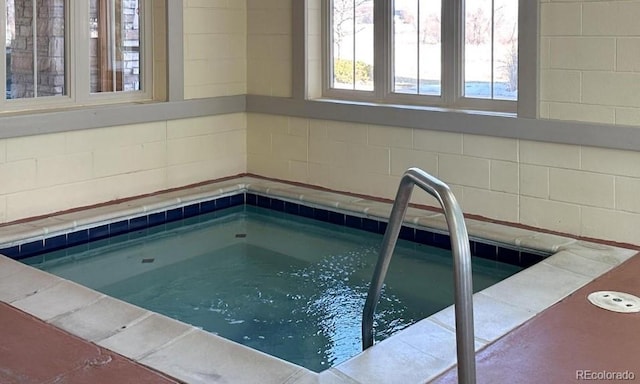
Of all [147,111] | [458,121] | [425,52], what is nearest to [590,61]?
[458,121]

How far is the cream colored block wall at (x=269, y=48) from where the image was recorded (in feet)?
19.5

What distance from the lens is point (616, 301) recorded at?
3365 mm

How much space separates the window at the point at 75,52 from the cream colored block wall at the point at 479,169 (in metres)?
1.16

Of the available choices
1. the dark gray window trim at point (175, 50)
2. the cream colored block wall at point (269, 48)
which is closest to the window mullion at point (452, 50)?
the cream colored block wall at point (269, 48)

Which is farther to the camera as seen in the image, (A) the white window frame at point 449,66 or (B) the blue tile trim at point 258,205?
(A) the white window frame at point 449,66

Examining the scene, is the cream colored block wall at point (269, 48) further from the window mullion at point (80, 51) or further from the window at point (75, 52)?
the window mullion at point (80, 51)

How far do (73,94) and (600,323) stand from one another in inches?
150

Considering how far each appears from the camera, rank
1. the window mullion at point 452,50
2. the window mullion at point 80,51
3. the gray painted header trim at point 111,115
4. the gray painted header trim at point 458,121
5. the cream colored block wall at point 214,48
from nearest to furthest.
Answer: the gray painted header trim at point 458,121 < the gray painted header trim at point 111,115 < the window mullion at point 452,50 < the window mullion at point 80,51 < the cream colored block wall at point 214,48

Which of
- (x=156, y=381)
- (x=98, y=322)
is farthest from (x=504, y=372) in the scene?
(x=98, y=322)

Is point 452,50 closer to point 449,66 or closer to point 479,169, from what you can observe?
point 449,66

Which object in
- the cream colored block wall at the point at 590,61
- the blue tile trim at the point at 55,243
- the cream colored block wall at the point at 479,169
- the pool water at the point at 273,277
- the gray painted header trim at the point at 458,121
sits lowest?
the pool water at the point at 273,277

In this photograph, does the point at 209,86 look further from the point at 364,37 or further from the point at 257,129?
the point at 364,37

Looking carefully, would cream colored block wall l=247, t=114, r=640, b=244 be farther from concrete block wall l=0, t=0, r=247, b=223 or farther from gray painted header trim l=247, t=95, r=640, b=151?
concrete block wall l=0, t=0, r=247, b=223

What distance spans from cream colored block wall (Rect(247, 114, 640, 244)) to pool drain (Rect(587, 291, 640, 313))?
92 cm
